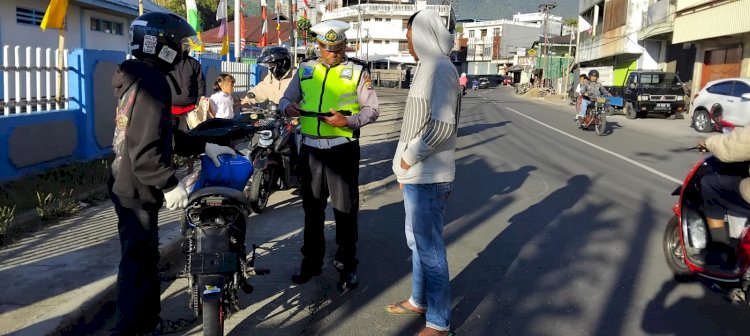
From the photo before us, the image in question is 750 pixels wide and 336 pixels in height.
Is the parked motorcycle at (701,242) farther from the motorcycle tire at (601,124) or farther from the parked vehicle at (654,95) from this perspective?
the parked vehicle at (654,95)

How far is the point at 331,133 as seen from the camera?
4.56 metres

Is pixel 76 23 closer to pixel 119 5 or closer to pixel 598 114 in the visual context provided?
pixel 119 5

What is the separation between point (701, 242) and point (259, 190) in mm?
4443

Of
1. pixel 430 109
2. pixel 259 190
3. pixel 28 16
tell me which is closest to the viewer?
pixel 430 109

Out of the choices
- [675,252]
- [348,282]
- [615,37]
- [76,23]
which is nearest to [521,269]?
[675,252]

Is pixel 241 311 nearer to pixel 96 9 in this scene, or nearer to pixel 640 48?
pixel 96 9

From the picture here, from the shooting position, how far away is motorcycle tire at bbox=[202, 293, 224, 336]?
3.29 m

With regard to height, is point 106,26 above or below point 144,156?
above

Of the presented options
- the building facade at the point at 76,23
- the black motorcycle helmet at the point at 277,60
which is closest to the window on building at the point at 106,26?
the building facade at the point at 76,23

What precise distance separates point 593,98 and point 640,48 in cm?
2307

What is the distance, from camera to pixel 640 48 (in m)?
37.3

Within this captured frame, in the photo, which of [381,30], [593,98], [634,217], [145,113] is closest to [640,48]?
[593,98]

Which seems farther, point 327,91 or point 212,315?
point 327,91

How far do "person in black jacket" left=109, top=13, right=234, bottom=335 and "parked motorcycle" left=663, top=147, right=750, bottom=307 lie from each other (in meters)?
3.43
